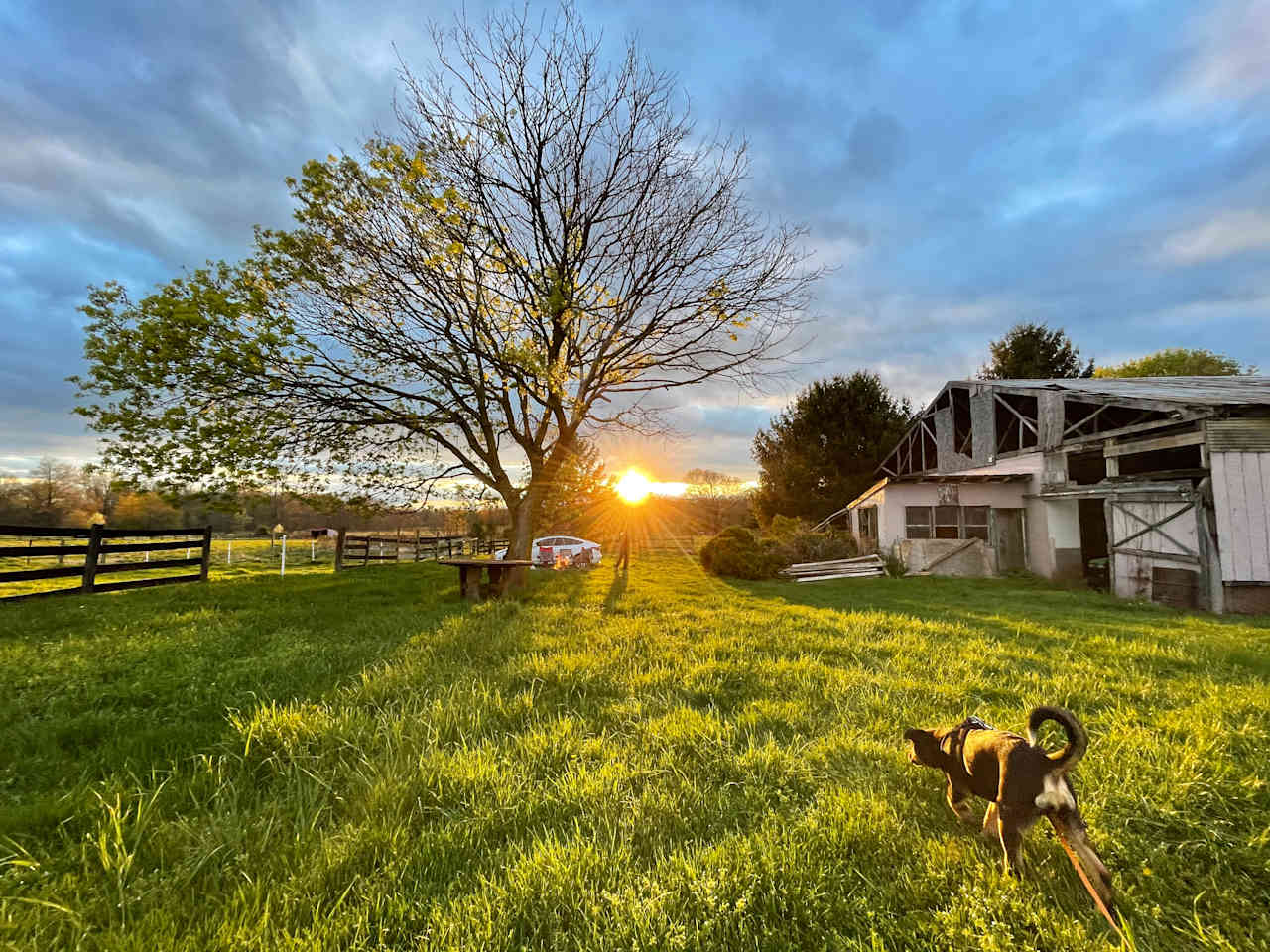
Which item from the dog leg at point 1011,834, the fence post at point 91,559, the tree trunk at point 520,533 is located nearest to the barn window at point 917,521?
the tree trunk at point 520,533

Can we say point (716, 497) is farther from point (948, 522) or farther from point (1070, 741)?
point (1070, 741)

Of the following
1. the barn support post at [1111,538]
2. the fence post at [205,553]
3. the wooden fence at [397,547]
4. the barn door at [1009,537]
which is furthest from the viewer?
the wooden fence at [397,547]

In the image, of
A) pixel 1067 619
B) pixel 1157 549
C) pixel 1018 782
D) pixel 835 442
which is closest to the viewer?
pixel 1018 782

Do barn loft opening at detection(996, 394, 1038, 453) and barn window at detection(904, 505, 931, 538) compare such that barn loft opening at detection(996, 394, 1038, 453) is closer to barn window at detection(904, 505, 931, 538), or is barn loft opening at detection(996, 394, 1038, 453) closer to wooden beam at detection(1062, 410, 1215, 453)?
wooden beam at detection(1062, 410, 1215, 453)

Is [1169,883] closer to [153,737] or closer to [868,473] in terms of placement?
[153,737]

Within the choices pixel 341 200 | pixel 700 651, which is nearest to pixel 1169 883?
pixel 700 651

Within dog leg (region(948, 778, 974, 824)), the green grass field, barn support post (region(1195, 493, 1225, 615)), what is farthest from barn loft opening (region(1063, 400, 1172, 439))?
dog leg (region(948, 778, 974, 824))

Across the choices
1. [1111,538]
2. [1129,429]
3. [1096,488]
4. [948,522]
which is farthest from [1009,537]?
[1129,429]

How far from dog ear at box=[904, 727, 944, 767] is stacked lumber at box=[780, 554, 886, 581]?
51.4ft

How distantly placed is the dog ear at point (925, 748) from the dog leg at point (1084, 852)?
0.56 meters

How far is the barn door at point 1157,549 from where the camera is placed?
400 inches

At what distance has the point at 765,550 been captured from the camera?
1864cm

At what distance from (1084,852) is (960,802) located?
1.95ft

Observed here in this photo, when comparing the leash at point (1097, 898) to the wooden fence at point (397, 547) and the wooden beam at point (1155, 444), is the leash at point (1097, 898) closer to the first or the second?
the wooden beam at point (1155, 444)
